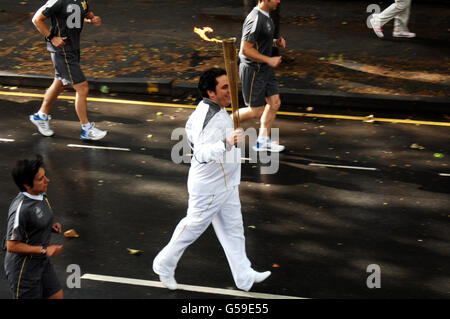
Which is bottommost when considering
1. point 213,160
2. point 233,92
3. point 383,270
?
point 383,270

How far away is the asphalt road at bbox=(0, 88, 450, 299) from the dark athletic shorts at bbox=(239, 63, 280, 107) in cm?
85

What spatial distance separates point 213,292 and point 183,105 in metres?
5.85

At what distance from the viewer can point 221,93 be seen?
6188mm

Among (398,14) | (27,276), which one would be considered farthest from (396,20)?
(27,276)

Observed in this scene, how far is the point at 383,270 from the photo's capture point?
7.18 meters

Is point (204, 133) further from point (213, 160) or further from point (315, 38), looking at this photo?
point (315, 38)

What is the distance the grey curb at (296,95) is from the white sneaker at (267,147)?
1896 millimetres

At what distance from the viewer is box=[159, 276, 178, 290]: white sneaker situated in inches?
267

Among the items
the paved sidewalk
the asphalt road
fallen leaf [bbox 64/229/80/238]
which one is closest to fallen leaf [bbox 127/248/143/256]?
the asphalt road

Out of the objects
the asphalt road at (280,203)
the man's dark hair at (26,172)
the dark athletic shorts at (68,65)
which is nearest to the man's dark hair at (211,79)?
the man's dark hair at (26,172)

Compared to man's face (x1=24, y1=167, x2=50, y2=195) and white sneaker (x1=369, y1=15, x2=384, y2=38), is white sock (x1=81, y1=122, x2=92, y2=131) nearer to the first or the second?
man's face (x1=24, y1=167, x2=50, y2=195)

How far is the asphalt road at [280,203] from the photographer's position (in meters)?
7.09

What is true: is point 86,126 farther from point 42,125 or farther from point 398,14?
point 398,14
